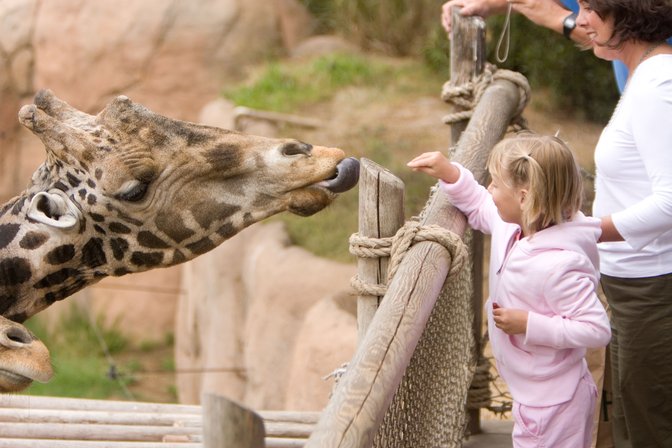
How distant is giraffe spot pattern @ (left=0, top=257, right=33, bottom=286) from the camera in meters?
2.90

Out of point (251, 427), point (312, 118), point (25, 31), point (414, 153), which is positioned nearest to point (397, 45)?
point (312, 118)

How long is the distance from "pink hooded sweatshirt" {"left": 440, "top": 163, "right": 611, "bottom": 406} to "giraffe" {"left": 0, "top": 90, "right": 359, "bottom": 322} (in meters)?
0.59

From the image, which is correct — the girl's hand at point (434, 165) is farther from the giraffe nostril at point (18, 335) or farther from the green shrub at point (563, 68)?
the green shrub at point (563, 68)

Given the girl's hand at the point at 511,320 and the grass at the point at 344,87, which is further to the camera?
the grass at the point at 344,87

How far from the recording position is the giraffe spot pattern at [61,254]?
292 centimetres

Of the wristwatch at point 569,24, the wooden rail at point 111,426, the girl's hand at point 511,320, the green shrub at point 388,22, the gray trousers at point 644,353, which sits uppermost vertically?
the wristwatch at point 569,24

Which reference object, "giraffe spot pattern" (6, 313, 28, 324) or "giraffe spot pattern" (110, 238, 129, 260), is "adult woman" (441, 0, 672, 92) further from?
"giraffe spot pattern" (6, 313, 28, 324)

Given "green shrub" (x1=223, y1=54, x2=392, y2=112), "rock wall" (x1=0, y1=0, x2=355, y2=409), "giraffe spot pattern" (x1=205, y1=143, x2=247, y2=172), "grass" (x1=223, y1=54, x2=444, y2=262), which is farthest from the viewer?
"rock wall" (x1=0, y1=0, x2=355, y2=409)

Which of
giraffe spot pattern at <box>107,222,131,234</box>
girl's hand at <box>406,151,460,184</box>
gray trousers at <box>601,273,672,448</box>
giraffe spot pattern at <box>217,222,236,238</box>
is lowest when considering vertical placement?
gray trousers at <box>601,273,672,448</box>

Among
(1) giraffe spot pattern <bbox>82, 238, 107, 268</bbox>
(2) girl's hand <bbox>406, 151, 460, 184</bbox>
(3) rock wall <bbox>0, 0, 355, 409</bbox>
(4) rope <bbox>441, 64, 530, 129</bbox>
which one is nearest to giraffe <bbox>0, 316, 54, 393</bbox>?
(1) giraffe spot pattern <bbox>82, 238, 107, 268</bbox>

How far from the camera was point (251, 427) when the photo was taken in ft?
4.31

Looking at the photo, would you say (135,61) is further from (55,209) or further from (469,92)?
(55,209)

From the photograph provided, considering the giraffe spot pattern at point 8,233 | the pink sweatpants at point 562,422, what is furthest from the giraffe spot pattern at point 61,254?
the pink sweatpants at point 562,422

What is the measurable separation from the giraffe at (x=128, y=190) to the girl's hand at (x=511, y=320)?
2.16 ft
